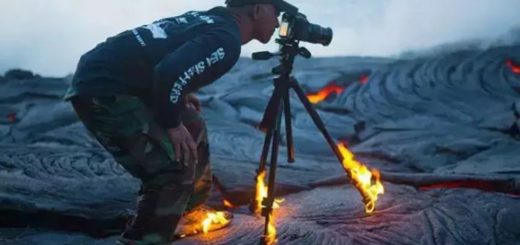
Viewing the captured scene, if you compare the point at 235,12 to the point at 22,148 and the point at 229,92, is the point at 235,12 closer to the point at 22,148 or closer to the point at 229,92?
the point at 22,148

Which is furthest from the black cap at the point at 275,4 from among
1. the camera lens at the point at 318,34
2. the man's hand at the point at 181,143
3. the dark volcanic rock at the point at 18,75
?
the dark volcanic rock at the point at 18,75

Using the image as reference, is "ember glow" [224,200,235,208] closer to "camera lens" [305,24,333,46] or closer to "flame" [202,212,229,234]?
"flame" [202,212,229,234]

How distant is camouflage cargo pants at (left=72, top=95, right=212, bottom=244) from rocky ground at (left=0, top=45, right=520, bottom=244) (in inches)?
30.1

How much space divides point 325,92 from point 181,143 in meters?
9.02

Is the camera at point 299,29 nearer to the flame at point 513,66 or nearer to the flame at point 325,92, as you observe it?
the flame at point 325,92

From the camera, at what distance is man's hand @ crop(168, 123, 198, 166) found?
9.82 ft

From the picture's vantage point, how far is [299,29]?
3.67m

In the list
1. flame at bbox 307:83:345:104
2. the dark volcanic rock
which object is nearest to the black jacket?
flame at bbox 307:83:345:104

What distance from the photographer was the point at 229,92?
37.2ft

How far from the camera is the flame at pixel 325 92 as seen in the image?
38.1ft

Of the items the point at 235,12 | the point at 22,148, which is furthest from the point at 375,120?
the point at 235,12

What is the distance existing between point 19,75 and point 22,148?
7.76 metres

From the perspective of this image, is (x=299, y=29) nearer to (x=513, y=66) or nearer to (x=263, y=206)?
(x=263, y=206)

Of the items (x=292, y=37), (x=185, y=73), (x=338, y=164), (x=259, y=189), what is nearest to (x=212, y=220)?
(x=259, y=189)
